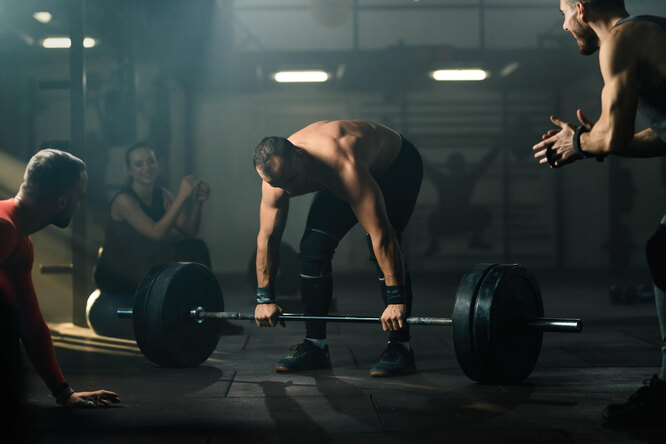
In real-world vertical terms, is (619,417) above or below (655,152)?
below

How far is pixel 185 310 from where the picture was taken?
2.87 m

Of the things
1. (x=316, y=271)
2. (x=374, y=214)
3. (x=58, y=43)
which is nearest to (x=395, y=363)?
(x=316, y=271)

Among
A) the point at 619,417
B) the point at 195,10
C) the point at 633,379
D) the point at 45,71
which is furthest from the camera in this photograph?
the point at 45,71

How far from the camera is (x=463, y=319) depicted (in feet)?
7.64

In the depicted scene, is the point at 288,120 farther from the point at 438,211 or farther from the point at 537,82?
the point at 537,82

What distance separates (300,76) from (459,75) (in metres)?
1.75

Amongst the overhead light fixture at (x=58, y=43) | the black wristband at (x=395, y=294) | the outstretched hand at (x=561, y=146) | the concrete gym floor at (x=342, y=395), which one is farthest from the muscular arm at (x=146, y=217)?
the overhead light fixture at (x=58, y=43)

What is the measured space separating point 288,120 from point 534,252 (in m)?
3.19

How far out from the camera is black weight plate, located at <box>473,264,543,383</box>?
7.57 ft

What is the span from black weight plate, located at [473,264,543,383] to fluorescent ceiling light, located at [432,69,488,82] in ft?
19.5

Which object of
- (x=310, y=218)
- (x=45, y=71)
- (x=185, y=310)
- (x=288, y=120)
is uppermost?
(x=45, y=71)

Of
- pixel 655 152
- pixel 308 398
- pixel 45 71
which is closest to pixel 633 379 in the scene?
pixel 655 152

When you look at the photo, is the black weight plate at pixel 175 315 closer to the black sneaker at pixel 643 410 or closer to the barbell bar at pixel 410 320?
the barbell bar at pixel 410 320

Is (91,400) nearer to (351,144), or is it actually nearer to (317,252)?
(317,252)
